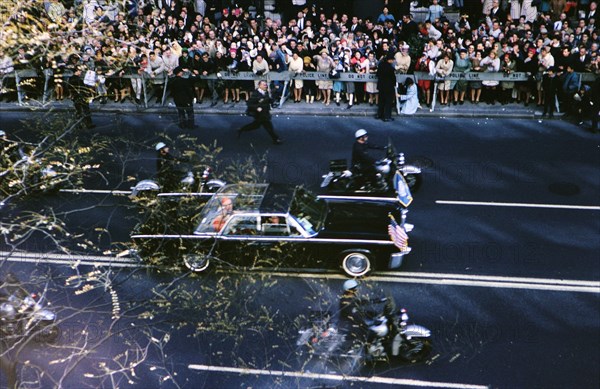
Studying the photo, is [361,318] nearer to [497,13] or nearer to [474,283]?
[474,283]

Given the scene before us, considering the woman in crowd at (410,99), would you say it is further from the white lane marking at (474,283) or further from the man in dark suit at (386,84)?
the white lane marking at (474,283)

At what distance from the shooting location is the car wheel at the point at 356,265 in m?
11.4

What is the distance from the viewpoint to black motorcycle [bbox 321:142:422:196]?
13.0 metres

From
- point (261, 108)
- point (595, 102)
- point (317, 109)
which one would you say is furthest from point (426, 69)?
point (261, 108)

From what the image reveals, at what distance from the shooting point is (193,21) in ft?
72.2

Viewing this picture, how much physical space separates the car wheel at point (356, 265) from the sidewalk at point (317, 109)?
304 inches

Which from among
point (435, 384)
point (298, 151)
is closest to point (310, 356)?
point (435, 384)

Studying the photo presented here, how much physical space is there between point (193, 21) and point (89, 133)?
6.35 m

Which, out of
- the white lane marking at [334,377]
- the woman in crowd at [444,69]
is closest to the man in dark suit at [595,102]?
the woman in crowd at [444,69]

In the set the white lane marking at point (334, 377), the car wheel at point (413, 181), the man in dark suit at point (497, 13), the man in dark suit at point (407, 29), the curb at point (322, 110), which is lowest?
the white lane marking at point (334, 377)

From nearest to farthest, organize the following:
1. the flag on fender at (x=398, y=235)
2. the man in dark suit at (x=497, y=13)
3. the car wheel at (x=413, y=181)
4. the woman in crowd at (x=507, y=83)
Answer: the flag on fender at (x=398, y=235)
the car wheel at (x=413, y=181)
the woman in crowd at (x=507, y=83)
the man in dark suit at (x=497, y=13)

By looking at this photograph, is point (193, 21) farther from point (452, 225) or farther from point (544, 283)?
point (544, 283)

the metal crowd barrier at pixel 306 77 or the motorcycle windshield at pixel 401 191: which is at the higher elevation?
the metal crowd barrier at pixel 306 77

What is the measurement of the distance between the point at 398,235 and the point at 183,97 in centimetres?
870
